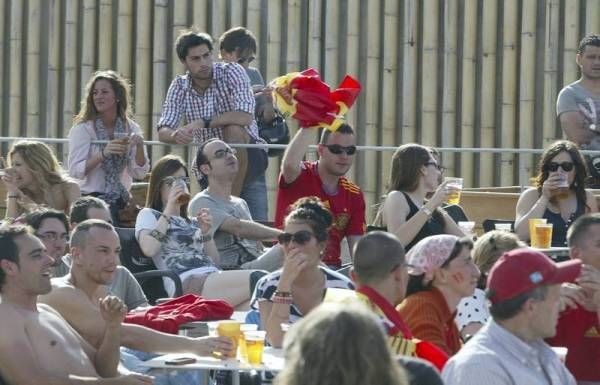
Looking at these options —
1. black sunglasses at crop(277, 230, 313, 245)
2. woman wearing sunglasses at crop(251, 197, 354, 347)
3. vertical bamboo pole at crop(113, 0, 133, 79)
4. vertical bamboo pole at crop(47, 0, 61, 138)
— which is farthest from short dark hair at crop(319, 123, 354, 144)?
vertical bamboo pole at crop(47, 0, 61, 138)

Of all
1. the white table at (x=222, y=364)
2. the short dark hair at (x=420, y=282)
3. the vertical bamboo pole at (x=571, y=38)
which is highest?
the vertical bamboo pole at (x=571, y=38)

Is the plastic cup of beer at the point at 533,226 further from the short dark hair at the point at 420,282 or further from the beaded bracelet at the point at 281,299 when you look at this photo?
the short dark hair at the point at 420,282

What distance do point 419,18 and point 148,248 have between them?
457 centimetres

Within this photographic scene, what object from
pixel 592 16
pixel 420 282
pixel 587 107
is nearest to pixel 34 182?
pixel 420 282

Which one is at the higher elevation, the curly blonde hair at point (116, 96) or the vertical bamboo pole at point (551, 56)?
the vertical bamboo pole at point (551, 56)

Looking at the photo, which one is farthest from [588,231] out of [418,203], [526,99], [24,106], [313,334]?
[24,106]

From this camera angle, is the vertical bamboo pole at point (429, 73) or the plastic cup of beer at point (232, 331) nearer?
the plastic cup of beer at point (232, 331)

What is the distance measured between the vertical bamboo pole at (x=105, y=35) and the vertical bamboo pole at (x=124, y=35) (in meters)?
0.10

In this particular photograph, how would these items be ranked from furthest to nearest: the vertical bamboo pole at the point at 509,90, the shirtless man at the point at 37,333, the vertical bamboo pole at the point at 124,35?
the vertical bamboo pole at the point at 124,35 < the vertical bamboo pole at the point at 509,90 < the shirtless man at the point at 37,333

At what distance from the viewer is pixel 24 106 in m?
12.8

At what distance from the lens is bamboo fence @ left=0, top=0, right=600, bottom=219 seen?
11.6 metres

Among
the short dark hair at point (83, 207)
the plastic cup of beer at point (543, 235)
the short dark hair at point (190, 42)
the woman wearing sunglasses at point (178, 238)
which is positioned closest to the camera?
the short dark hair at point (83, 207)

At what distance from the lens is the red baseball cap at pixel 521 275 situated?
15.1 ft

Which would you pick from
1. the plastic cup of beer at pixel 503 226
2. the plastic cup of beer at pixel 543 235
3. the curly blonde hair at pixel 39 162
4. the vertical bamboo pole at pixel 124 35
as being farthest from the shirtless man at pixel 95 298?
the vertical bamboo pole at pixel 124 35
